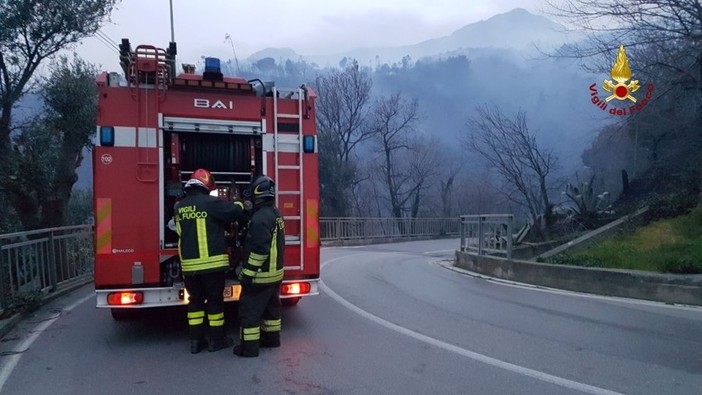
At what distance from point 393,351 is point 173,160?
3.26 meters

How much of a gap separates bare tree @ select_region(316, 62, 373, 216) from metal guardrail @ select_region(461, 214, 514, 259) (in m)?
21.3

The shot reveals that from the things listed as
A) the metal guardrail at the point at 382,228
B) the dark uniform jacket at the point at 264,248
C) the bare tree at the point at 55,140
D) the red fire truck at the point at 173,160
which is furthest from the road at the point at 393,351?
the metal guardrail at the point at 382,228

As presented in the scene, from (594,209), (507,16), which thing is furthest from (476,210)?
(507,16)

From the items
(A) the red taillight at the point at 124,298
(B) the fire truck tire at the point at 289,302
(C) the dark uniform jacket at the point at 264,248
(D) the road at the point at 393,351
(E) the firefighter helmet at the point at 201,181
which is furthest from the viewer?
(B) the fire truck tire at the point at 289,302

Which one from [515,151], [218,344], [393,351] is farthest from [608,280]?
[515,151]

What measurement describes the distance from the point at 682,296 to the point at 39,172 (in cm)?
1330

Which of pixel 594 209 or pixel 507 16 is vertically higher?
pixel 507 16

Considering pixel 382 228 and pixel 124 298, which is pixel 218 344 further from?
pixel 382 228

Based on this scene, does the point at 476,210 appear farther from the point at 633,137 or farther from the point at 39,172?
the point at 39,172

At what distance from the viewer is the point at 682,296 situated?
8797 millimetres

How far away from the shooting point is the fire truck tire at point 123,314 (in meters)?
7.69

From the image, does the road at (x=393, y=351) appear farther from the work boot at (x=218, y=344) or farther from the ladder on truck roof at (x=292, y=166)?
the ladder on truck roof at (x=292, y=166)

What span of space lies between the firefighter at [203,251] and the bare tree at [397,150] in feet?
109

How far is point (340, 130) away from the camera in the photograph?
38.2m
